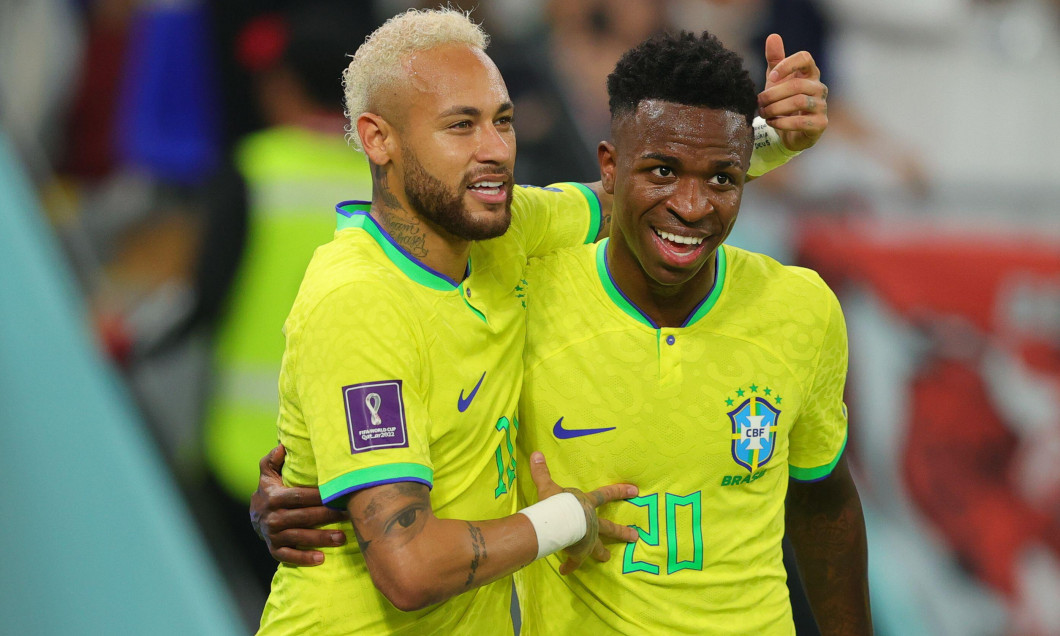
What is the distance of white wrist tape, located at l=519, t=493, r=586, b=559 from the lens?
1.76 meters

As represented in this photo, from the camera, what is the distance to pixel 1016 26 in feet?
19.2

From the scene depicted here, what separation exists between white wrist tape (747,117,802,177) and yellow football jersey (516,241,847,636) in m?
0.21

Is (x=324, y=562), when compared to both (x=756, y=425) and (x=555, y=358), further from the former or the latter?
(x=756, y=425)

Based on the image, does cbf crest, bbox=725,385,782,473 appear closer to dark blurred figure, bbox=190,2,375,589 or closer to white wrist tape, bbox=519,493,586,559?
white wrist tape, bbox=519,493,586,559

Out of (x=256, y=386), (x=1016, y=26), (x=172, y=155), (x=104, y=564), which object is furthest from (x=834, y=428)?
(x=1016, y=26)

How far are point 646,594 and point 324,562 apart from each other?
58cm

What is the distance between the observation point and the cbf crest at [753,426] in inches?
77.8

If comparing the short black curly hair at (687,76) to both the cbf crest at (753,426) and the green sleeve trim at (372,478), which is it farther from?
the green sleeve trim at (372,478)

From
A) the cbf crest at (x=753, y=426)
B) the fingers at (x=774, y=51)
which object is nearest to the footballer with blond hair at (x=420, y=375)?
the fingers at (x=774, y=51)

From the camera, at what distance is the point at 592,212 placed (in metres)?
2.28

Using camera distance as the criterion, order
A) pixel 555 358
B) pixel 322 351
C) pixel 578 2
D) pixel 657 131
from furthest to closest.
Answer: pixel 578 2 → pixel 555 358 → pixel 657 131 → pixel 322 351

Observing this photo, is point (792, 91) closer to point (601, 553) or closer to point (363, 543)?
point (601, 553)

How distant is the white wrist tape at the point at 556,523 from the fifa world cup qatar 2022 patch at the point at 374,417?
0.87ft

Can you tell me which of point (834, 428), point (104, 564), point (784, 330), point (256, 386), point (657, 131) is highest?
point (657, 131)
